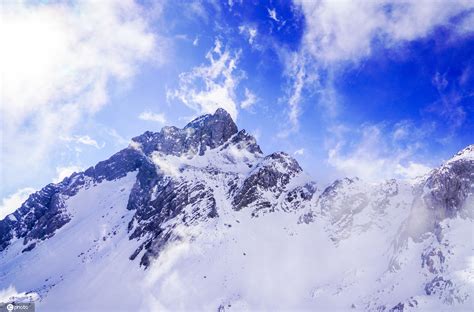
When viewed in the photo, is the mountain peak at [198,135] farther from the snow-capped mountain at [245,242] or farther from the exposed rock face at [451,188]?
the exposed rock face at [451,188]

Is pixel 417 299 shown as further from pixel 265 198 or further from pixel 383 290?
pixel 265 198

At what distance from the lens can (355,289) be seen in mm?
97000

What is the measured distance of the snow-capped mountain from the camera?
94938 mm

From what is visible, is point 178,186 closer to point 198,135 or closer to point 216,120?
point 198,135

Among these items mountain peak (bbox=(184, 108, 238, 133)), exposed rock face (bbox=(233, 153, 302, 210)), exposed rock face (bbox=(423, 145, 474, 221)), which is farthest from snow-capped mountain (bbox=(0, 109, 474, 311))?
mountain peak (bbox=(184, 108, 238, 133))

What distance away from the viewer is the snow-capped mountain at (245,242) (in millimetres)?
94938

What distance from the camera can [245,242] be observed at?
401 ft

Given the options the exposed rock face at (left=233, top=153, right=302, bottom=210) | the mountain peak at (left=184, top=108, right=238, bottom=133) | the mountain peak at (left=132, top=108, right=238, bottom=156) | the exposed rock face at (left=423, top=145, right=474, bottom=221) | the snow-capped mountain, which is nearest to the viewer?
the snow-capped mountain

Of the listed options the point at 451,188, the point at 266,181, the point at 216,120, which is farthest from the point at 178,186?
the point at 451,188

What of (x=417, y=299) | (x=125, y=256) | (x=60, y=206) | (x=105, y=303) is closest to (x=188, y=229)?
(x=125, y=256)

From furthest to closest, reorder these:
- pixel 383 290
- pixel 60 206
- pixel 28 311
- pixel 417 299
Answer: pixel 60 206 < pixel 28 311 < pixel 383 290 < pixel 417 299

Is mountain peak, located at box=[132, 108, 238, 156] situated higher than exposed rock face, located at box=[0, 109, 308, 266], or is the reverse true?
mountain peak, located at box=[132, 108, 238, 156]

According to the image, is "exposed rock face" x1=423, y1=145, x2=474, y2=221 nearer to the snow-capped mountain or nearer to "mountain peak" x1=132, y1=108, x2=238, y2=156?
the snow-capped mountain

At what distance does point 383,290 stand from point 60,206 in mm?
134624
